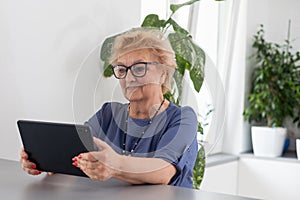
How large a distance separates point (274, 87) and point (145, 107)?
2.63 meters

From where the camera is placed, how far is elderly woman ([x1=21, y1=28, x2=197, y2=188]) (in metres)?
1.30

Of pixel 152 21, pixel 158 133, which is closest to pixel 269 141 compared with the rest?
pixel 152 21

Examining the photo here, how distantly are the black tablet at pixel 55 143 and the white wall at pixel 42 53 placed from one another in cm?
40

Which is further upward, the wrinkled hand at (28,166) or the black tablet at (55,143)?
the black tablet at (55,143)

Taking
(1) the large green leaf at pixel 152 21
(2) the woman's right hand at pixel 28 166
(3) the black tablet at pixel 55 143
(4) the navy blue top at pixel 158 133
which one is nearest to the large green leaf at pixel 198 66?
(4) the navy blue top at pixel 158 133

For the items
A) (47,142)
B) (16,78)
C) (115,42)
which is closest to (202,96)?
(115,42)

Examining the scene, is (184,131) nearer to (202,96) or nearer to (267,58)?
(202,96)

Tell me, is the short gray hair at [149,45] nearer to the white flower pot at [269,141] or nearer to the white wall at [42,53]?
the white wall at [42,53]

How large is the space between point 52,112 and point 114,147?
36.1 inches

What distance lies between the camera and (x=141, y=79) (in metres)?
1.30

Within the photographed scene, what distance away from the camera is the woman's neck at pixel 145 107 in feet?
4.51

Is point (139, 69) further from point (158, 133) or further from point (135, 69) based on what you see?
point (158, 133)

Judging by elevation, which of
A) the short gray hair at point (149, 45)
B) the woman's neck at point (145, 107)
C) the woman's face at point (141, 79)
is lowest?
the woman's neck at point (145, 107)

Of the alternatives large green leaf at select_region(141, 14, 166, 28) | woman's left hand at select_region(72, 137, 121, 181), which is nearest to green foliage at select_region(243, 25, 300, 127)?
large green leaf at select_region(141, 14, 166, 28)
